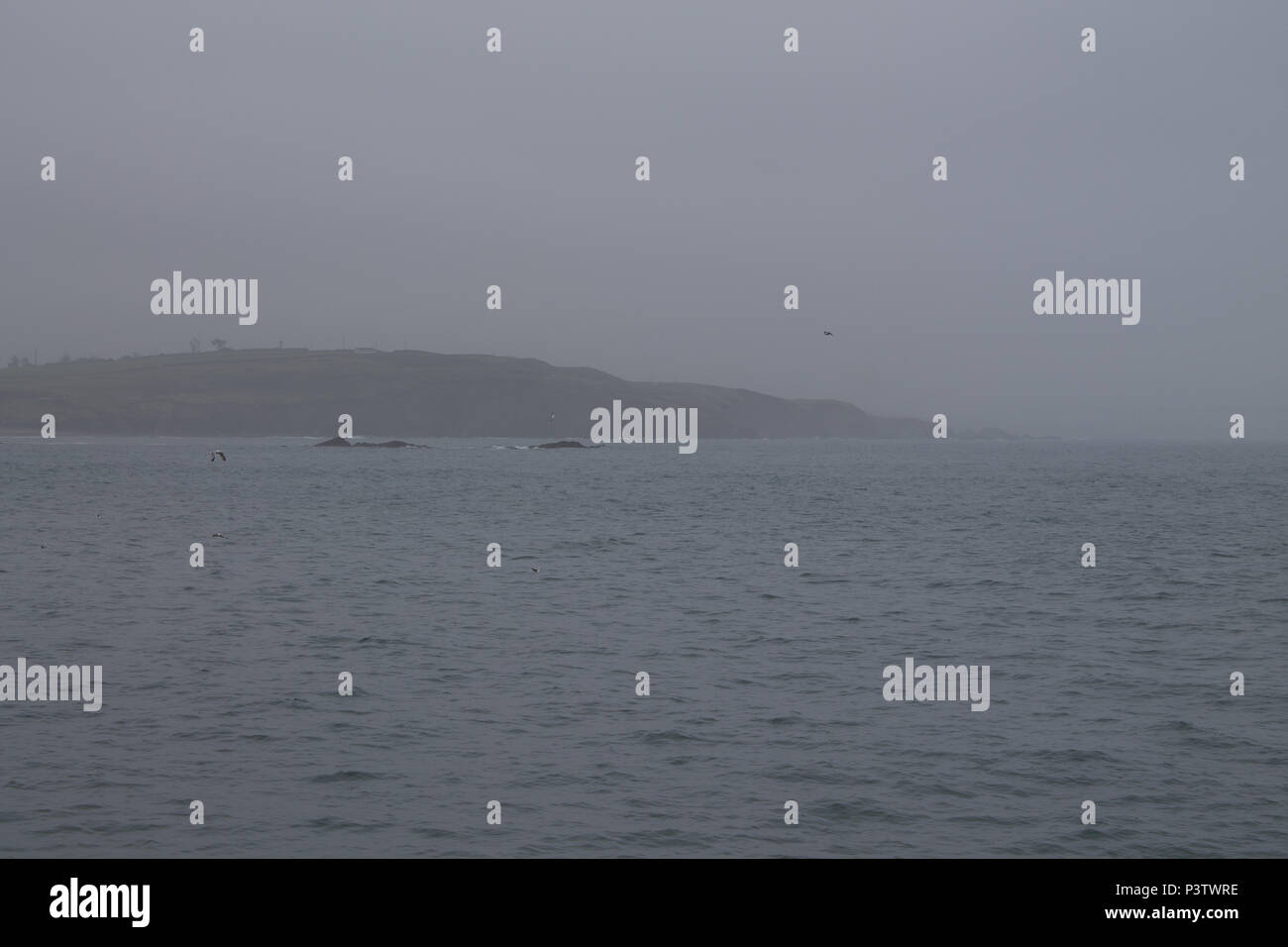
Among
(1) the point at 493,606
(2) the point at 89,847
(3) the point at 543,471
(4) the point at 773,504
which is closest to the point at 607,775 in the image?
(2) the point at 89,847

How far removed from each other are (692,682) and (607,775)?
764 centimetres

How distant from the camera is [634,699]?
24.7m

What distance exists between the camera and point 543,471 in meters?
157

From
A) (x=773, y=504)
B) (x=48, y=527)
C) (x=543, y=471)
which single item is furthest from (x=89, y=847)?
(x=543, y=471)

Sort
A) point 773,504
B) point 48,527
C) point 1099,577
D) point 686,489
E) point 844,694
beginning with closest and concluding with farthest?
point 844,694 → point 1099,577 → point 48,527 → point 773,504 → point 686,489

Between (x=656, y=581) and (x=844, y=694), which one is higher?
(x=656, y=581)

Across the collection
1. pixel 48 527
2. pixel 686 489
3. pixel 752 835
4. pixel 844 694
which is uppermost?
pixel 686 489

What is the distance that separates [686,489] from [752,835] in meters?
103

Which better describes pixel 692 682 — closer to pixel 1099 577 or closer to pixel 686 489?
pixel 1099 577

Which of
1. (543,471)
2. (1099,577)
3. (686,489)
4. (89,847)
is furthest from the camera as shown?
(543,471)

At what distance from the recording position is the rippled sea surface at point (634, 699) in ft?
55.3

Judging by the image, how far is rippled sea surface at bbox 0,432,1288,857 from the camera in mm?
16844

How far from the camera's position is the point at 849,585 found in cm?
4544
